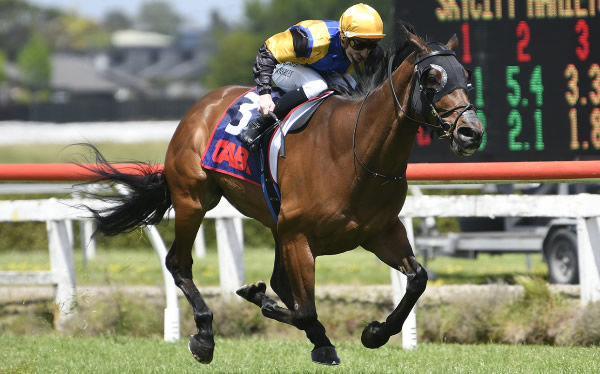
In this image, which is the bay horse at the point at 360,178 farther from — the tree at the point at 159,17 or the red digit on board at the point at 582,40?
the tree at the point at 159,17

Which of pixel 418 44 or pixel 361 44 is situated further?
pixel 361 44

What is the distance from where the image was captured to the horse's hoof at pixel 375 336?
4.46 m

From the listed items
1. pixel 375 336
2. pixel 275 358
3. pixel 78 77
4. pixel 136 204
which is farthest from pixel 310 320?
pixel 78 77

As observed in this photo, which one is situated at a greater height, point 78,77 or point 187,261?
point 187,261

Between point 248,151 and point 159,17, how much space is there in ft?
544

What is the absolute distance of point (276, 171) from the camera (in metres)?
4.55

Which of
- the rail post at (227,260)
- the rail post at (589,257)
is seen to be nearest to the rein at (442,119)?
the rail post at (589,257)

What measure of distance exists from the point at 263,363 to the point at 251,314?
1135 millimetres

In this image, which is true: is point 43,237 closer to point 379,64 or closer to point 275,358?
point 275,358

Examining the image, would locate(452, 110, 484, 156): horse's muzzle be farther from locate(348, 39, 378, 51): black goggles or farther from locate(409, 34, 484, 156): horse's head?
locate(348, 39, 378, 51): black goggles

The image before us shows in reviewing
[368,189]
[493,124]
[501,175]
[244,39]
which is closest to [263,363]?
[368,189]

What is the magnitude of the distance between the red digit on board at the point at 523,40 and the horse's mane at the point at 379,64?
233 cm

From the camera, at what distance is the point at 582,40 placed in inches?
264

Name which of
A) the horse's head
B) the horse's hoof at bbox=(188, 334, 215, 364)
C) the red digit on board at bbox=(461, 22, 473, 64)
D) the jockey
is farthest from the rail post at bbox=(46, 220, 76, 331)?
the horse's head
